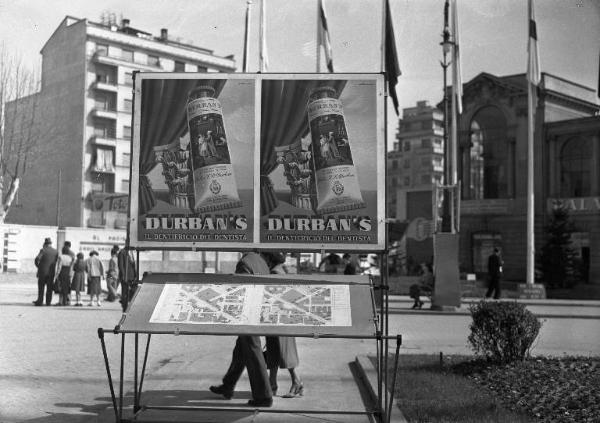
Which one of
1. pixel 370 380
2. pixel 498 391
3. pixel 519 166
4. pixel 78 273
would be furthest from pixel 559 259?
pixel 498 391

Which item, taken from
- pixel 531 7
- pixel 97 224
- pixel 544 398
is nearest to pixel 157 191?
pixel 544 398

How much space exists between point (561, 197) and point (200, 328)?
42836 mm

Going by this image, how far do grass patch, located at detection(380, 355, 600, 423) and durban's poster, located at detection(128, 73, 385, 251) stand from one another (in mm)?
1660

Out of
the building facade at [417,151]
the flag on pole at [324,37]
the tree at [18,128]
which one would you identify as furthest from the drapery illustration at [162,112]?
the building facade at [417,151]

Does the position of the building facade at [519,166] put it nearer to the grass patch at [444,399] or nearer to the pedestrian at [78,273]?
the pedestrian at [78,273]

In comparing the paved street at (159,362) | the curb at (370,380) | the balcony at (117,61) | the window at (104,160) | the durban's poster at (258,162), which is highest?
the balcony at (117,61)

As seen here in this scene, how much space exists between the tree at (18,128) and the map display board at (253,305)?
26914 mm

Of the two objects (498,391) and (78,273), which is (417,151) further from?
(498,391)

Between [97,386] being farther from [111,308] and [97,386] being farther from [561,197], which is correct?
[561,197]

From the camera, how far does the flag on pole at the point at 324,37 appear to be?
18.1m

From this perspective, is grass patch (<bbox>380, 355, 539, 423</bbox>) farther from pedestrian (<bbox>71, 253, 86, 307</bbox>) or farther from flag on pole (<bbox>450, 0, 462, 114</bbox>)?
flag on pole (<bbox>450, 0, 462, 114</bbox>)

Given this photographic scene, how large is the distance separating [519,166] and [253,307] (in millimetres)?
44430

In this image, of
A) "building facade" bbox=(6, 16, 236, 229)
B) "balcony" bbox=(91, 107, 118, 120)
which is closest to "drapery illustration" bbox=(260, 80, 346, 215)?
"building facade" bbox=(6, 16, 236, 229)

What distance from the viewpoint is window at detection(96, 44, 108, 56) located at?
56.8 meters
